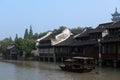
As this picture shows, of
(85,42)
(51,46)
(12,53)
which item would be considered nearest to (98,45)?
(85,42)

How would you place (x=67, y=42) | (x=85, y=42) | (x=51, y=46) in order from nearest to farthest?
(x=85, y=42)
(x=67, y=42)
(x=51, y=46)

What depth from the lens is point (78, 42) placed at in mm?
67312

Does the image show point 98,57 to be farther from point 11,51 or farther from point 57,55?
point 11,51

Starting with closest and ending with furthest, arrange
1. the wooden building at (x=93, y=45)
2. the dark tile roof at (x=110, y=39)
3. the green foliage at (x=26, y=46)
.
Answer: the dark tile roof at (x=110, y=39) → the wooden building at (x=93, y=45) → the green foliage at (x=26, y=46)

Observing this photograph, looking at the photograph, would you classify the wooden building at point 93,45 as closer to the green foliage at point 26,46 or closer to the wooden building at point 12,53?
the green foliage at point 26,46

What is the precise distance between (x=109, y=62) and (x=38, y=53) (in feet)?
117

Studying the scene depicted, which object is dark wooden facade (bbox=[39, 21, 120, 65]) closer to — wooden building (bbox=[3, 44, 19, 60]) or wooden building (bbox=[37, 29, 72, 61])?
wooden building (bbox=[37, 29, 72, 61])

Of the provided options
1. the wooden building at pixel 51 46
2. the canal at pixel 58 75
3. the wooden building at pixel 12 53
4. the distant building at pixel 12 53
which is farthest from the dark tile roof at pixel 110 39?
the distant building at pixel 12 53

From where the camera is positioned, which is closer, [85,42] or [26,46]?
[85,42]

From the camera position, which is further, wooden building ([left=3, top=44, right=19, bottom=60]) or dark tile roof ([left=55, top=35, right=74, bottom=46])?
wooden building ([left=3, top=44, right=19, bottom=60])

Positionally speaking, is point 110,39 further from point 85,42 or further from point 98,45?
point 85,42

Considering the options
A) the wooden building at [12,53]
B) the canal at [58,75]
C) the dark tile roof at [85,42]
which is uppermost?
the dark tile roof at [85,42]

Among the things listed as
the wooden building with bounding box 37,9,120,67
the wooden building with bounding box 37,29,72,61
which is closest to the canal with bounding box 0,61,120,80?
the wooden building with bounding box 37,9,120,67

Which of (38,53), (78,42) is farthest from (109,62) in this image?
(38,53)
